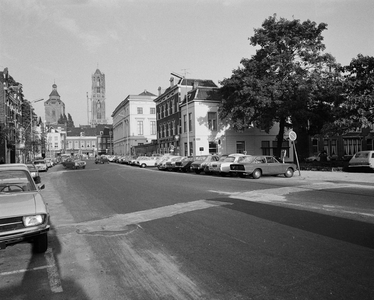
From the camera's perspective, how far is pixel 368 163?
22828 mm

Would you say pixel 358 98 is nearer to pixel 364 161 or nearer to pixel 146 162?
pixel 364 161

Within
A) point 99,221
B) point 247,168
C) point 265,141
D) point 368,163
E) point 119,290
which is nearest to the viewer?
point 119,290

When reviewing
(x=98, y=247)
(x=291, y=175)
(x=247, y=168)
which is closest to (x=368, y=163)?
(x=291, y=175)

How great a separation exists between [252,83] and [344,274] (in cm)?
2771

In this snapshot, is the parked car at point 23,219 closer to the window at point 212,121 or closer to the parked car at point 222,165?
the parked car at point 222,165

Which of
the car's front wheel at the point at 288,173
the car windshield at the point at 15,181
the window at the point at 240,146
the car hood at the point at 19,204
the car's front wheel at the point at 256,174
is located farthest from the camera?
the window at the point at 240,146

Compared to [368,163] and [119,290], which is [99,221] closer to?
[119,290]

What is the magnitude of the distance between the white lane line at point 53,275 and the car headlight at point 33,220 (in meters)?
0.67

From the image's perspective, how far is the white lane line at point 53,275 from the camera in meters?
4.16

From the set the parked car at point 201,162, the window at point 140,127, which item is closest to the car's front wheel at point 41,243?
the parked car at point 201,162

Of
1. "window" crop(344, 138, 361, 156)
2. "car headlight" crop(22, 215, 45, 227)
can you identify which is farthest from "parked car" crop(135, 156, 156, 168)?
"car headlight" crop(22, 215, 45, 227)

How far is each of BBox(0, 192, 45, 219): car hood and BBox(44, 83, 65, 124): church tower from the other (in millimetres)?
155461

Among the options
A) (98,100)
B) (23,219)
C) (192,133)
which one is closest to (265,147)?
(192,133)

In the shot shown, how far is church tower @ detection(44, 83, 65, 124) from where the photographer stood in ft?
492
